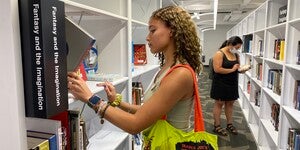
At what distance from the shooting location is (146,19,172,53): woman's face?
1.30 m

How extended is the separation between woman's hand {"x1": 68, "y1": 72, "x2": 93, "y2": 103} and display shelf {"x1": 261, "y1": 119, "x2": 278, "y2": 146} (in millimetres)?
2373

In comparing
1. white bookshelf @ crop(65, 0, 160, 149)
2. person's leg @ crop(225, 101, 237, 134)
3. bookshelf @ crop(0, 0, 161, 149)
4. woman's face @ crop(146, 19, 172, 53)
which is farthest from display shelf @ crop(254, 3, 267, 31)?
woman's face @ crop(146, 19, 172, 53)

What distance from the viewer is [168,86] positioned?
3.78ft

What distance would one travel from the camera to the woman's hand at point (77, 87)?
3.45ft

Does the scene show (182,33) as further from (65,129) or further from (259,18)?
(259,18)

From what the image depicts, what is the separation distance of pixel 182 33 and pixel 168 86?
0.99 feet

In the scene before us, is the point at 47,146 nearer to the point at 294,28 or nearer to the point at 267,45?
the point at 294,28

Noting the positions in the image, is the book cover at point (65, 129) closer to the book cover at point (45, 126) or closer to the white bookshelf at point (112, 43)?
the book cover at point (45, 126)

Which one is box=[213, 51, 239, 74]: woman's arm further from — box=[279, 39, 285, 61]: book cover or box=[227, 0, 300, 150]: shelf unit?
box=[279, 39, 285, 61]: book cover

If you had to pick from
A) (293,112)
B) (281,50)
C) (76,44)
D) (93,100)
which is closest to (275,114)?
(281,50)

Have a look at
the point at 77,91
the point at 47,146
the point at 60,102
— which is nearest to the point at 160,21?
the point at 77,91

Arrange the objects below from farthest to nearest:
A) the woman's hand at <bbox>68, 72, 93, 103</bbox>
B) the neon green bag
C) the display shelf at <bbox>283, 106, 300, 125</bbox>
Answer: the display shelf at <bbox>283, 106, 300, 125</bbox>, the neon green bag, the woman's hand at <bbox>68, 72, 93, 103</bbox>

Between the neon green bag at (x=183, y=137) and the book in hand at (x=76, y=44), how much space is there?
40 centimetres

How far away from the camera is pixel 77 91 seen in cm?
108
